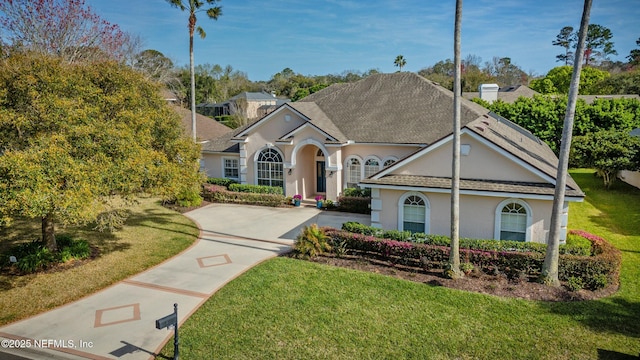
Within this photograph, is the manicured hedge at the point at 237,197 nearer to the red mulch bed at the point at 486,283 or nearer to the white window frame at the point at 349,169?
the white window frame at the point at 349,169

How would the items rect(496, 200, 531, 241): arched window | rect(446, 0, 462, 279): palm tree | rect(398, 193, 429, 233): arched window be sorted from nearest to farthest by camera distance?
rect(446, 0, 462, 279): palm tree
rect(496, 200, 531, 241): arched window
rect(398, 193, 429, 233): arched window

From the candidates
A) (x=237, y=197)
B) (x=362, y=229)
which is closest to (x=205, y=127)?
(x=237, y=197)

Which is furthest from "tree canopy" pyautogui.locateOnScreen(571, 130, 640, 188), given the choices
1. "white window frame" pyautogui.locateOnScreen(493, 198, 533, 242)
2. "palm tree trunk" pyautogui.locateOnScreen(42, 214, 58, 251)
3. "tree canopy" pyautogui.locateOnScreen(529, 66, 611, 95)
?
"tree canopy" pyautogui.locateOnScreen(529, 66, 611, 95)

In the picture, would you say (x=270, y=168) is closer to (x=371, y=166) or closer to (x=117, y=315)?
(x=371, y=166)

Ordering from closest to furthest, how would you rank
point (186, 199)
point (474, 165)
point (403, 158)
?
point (474, 165) → point (403, 158) → point (186, 199)

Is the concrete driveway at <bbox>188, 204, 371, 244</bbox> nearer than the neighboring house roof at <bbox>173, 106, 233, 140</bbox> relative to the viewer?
Yes

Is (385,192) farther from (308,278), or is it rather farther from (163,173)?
(163,173)

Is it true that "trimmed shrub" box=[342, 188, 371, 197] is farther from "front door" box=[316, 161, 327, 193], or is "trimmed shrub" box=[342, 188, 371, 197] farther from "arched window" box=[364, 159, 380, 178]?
"front door" box=[316, 161, 327, 193]
